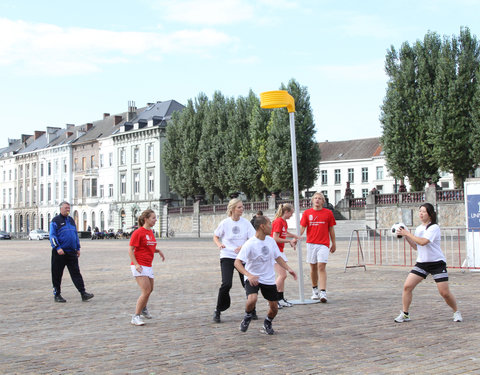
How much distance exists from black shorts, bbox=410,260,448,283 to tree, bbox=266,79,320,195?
44.0 m

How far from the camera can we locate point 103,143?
253 feet

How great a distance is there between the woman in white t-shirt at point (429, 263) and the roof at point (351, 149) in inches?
2763

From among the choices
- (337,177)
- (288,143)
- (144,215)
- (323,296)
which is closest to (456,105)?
(288,143)

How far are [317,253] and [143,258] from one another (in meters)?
3.20

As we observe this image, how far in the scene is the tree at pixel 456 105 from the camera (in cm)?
4156

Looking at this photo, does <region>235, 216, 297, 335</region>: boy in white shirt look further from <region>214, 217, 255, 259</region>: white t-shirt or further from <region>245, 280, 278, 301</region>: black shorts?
<region>214, 217, 255, 259</region>: white t-shirt

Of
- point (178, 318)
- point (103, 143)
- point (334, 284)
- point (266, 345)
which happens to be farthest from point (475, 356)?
point (103, 143)

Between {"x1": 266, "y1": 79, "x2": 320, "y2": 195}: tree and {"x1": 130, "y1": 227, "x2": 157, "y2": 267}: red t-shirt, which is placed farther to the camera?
{"x1": 266, "y1": 79, "x2": 320, "y2": 195}: tree

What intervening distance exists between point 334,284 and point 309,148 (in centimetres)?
4065

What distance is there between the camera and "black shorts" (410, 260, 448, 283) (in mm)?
7888

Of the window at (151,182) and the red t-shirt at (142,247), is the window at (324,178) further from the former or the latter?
the red t-shirt at (142,247)

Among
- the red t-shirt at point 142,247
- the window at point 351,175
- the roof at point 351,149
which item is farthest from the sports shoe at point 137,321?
the window at point 351,175

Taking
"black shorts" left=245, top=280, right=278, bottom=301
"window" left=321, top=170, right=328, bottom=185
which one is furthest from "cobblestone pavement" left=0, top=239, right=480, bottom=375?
"window" left=321, top=170, right=328, bottom=185

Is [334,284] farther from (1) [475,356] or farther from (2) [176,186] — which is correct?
(2) [176,186]
